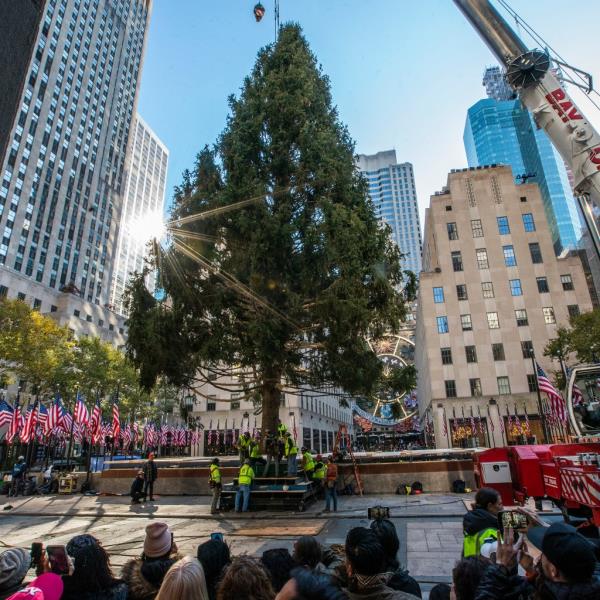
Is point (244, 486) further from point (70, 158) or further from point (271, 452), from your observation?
point (70, 158)

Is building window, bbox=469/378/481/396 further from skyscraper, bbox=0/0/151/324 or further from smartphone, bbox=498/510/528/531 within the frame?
skyscraper, bbox=0/0/151/324

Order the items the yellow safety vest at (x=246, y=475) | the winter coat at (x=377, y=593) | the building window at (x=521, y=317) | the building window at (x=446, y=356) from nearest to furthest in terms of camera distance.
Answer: the winter coat at (x=377, y=593) < the yellow safety vest at (x=246, y=475) < the building window at (x=521, y=317) < the building window at (x=446, y=356)

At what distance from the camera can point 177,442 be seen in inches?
1742

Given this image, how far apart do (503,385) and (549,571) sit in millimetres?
45292

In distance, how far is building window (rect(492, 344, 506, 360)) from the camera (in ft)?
145

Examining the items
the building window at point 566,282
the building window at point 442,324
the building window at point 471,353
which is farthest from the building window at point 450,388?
the building window at point 566,282

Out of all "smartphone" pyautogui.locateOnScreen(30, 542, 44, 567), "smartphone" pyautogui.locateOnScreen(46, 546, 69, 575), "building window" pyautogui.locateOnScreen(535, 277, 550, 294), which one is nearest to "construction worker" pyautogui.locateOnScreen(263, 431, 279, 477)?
"smartphone" pyautogui.locateOnScreen(30, 542, 44, 567)

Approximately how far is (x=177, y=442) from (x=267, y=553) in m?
44.0

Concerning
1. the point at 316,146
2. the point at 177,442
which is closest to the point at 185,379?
the point at 316,146

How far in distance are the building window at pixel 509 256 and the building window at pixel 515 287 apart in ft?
6.03

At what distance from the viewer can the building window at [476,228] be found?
48.9 meters

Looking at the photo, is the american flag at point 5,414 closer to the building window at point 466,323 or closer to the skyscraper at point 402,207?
the building window at point 466,323

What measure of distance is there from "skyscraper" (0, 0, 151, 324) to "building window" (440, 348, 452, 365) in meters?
56.6

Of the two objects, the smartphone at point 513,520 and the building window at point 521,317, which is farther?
the building window at point 521,317
